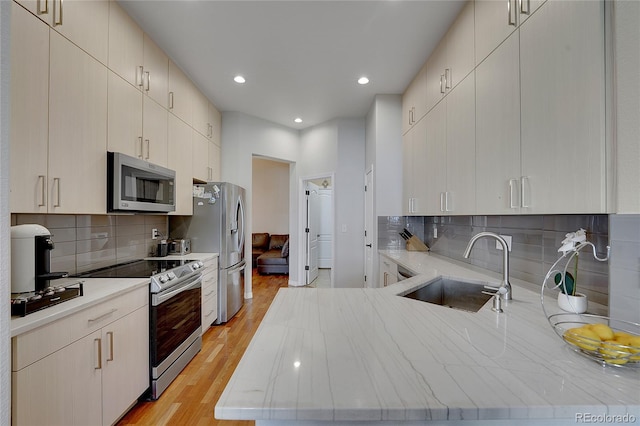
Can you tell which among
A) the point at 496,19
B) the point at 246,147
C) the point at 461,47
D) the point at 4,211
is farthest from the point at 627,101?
the point at 246,147

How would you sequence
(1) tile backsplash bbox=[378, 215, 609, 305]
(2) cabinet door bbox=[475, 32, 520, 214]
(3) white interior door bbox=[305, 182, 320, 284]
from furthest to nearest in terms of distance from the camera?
(3) white interior door bbox=[305, 182, 320, 284] < (2) cabinet door bbox=[475, 32, 520, 214] < (1) tile backsplash bbox=[378, 215, 609, 305]

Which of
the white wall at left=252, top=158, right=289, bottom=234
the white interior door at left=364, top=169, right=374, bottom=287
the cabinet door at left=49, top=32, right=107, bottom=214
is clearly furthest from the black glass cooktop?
the white wall at left=252, top=158, right=289, bottom=234

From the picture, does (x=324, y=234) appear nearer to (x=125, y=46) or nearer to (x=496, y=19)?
(x=125, y=46)

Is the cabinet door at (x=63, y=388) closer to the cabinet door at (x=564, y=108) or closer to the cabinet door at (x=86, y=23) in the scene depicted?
the cabinet door at (x=86, y=23)

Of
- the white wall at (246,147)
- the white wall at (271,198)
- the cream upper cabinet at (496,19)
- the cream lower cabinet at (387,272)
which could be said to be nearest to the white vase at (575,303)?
the cream upper cabinet at (496,19)

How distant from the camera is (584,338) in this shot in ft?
2.47

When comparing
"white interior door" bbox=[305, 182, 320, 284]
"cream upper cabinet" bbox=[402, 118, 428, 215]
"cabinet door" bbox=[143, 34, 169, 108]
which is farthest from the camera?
"white interior door" bbox=[305, 182, 320, 284]

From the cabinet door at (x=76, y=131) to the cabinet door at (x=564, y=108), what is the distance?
2451 millimetres

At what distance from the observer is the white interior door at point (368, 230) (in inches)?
141

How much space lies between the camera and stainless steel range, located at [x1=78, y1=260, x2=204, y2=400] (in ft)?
6.22

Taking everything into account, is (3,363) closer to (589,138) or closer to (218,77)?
(589,138)

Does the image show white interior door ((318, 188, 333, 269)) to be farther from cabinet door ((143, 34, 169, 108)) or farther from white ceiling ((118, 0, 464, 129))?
cabinet door ((143, 34, 169, 108))

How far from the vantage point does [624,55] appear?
884mm

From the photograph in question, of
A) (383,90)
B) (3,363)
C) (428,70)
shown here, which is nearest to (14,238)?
(3,363)
